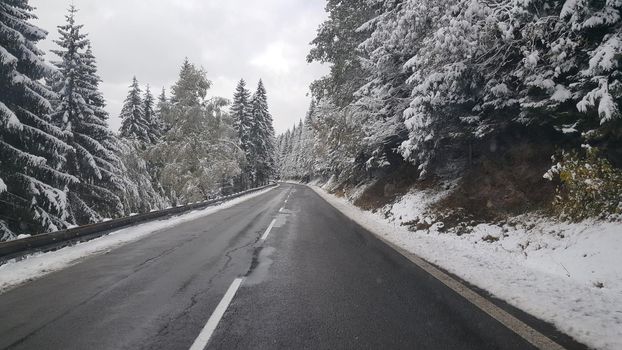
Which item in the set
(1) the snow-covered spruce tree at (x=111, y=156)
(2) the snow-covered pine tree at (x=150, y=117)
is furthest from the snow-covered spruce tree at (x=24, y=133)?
(2) the snow-covered pine tree at (x=150, y=117)

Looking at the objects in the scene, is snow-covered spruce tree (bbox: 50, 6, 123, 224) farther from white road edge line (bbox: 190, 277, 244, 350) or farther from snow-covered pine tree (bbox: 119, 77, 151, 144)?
snow-covered pine tree (bbox: 119, 77, 151, 144)

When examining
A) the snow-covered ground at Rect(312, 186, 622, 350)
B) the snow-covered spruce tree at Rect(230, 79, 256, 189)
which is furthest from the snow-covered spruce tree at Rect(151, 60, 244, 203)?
the snow-covered ground at Rect(312, 186, 622, 350)

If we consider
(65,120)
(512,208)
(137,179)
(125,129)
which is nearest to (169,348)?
(512,208)

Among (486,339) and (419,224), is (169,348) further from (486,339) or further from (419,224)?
(419,224)

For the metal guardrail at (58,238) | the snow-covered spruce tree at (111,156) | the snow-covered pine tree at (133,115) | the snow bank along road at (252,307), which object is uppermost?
the snow-covered pine tree at (133,115)

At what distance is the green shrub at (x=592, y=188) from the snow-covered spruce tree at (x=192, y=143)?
23.7 meters

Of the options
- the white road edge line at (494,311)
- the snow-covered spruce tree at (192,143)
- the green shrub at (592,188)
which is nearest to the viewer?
the white road edge line at (494,311)

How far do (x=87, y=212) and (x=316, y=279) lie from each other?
1427 centimetres

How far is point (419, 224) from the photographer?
1170 cm

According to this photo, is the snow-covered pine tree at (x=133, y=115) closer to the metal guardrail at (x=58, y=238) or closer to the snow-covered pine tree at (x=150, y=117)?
the snow-covered pine tree at (x=150, y=117)

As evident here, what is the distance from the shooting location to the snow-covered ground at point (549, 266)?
4.26m

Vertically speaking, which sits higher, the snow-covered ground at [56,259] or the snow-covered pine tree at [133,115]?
the snow-covered pine tree at [133,115]

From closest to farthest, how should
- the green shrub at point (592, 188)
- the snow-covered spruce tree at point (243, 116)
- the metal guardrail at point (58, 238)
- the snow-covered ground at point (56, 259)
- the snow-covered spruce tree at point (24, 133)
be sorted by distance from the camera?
1. the snow-covered ground at point (56, 259)
2. the green shrub at point (592, 188)
3. the metal guardrail at point (58, 238)
4. the snow-covered spruce tree at point (24, 133)
5. the snow-covered spruce tree at point (243, 116)

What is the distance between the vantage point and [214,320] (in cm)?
434
